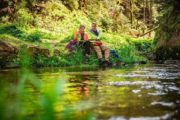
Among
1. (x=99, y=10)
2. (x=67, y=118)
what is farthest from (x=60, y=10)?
(x=67, y=118)

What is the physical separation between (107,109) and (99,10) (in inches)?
1259

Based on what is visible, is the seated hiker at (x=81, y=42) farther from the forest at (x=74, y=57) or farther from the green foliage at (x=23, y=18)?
the green foliage at (x=23, y=18)

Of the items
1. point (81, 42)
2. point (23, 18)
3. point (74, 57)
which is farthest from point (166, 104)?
point (23, 18)

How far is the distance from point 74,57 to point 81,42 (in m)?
0.91

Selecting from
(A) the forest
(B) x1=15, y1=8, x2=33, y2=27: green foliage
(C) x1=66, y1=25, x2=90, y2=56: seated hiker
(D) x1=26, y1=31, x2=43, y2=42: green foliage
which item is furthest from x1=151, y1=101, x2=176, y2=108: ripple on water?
(B) x1=15, y1=8, x2=33, y2=27: green foliage

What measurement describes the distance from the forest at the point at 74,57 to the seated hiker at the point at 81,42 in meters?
0.21

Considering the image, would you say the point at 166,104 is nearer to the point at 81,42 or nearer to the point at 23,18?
the point at 81,42

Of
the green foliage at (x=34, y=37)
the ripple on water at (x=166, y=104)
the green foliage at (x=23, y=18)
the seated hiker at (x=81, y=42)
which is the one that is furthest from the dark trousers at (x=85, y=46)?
the ripple on water at (x=166, y=104)

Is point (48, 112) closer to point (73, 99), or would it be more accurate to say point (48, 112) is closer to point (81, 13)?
point (73, 99)

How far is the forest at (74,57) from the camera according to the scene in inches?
76.5

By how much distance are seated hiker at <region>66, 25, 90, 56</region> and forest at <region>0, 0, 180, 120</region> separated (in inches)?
8.4

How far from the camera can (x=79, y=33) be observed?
60.0 feet

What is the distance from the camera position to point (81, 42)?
18203mm

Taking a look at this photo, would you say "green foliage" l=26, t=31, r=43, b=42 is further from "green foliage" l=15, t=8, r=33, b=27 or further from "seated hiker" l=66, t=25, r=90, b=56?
"seated hiker" l=66, t=25, r=90, b=56
